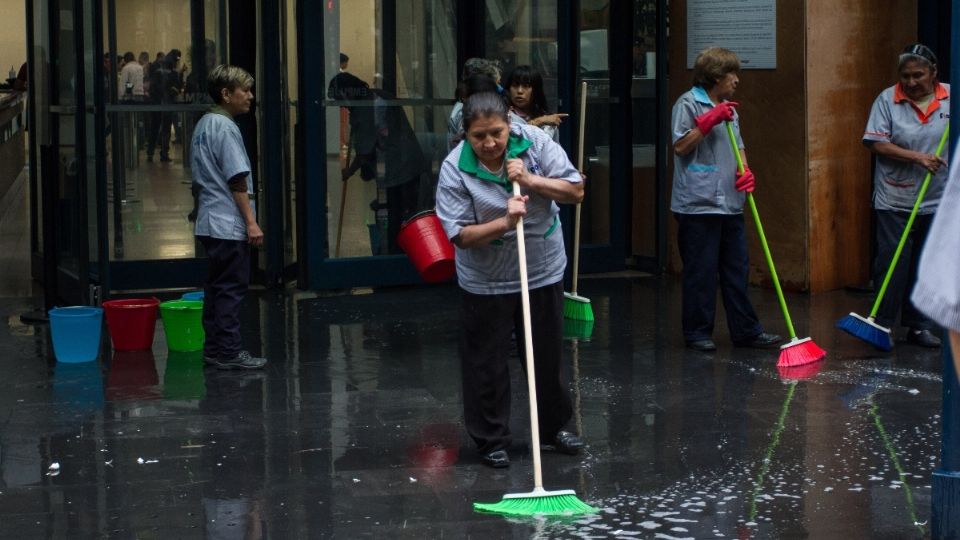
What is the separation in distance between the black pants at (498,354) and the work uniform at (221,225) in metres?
2.19

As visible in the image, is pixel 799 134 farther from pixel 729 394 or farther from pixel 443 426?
pixel 443 426

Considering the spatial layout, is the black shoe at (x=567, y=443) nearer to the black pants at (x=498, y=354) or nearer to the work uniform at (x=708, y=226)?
the black pants at (x=498, y=354)

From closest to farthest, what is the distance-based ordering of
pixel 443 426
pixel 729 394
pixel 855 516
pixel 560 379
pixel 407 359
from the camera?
pixel 855 516
pixel 560 379
pixel 443 426
pixel 729 394
pixel 407 359

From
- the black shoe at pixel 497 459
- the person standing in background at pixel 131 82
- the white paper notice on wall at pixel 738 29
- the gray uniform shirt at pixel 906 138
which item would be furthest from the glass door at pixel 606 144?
the black shoe at pixel 497 459

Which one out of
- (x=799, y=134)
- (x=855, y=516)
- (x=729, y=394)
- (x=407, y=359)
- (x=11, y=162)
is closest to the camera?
(x=855, y=516)

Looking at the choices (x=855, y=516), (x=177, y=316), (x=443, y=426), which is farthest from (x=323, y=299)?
(x=855, y=516)

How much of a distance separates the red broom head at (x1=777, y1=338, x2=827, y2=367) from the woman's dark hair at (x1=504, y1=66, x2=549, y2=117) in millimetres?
1888

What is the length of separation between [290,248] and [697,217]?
3529 mm

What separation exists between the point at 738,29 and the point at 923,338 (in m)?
2.93

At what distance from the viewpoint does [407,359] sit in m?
8.41

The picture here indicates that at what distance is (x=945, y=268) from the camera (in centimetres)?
254

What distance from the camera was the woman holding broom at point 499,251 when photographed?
5.83 m

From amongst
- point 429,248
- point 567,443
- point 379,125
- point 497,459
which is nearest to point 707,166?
point 429,248

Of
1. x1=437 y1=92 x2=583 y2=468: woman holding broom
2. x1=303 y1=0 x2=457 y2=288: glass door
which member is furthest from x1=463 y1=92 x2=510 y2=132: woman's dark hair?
x1=303 y1=0 x2=457 y2=288: glass door
